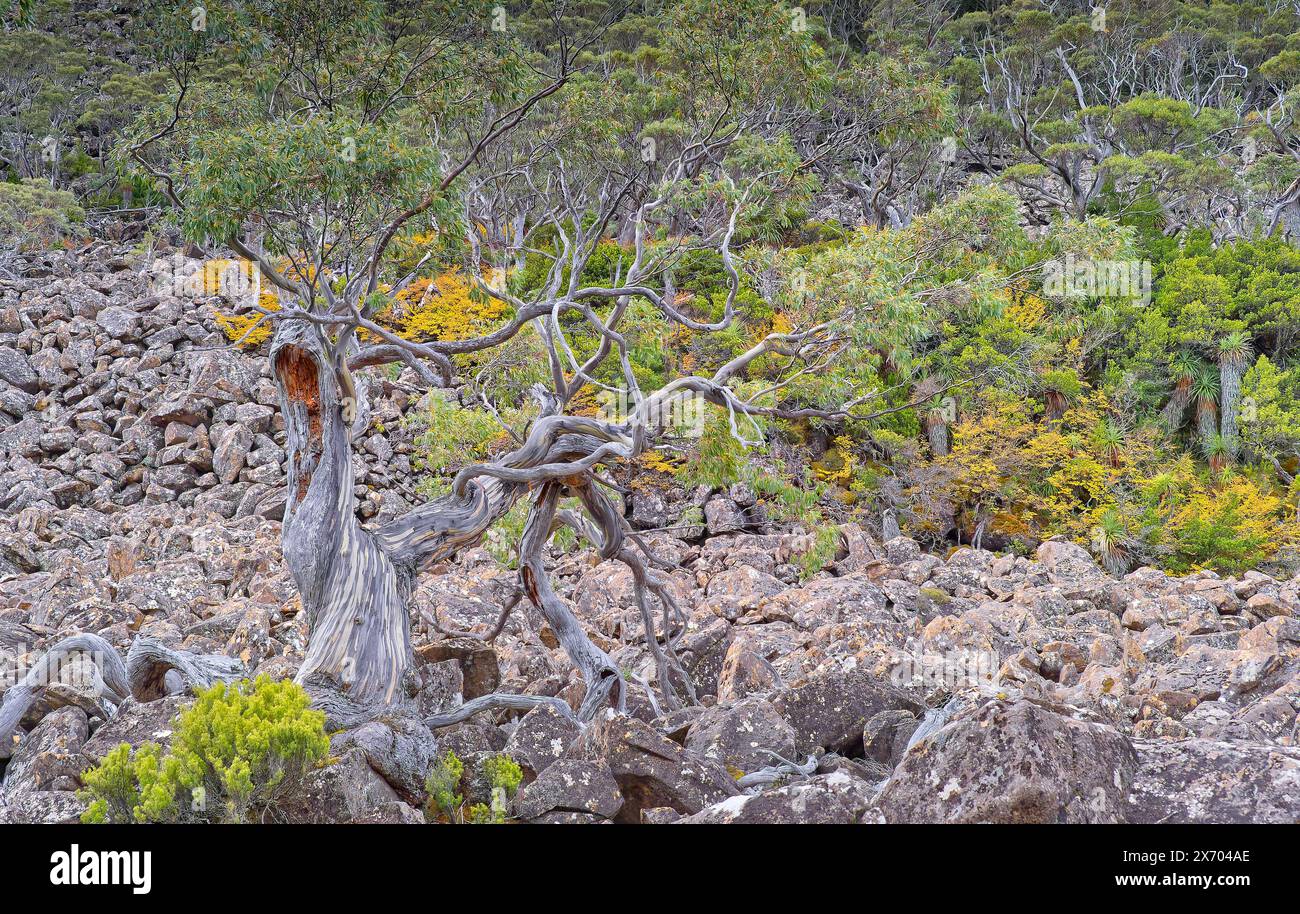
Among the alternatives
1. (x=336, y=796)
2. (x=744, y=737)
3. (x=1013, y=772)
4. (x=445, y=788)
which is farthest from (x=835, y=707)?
(x=336, y=796)

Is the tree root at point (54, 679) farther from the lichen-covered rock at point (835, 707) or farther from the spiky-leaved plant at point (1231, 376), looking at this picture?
the spiky-leaved plant at point (1231, 376)

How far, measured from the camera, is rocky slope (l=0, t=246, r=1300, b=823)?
15.1ft

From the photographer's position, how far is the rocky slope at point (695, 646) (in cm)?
461

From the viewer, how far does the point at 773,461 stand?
68.5ft

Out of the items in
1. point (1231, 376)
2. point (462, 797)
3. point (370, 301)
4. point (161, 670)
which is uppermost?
point (1231, 376)

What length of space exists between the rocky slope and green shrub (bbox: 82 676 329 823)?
0.29 m

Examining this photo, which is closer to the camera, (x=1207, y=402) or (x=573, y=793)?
(x=573, y=793)

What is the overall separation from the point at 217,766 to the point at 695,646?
5.84 m

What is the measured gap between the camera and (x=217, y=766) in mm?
4902

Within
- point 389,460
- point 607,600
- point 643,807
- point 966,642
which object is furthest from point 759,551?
point 643,807

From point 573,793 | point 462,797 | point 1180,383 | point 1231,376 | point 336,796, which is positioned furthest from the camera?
point 1180,383

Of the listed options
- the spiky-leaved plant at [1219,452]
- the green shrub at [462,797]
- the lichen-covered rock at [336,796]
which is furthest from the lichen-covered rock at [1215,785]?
the spiky-leaved plant at [1219,452]

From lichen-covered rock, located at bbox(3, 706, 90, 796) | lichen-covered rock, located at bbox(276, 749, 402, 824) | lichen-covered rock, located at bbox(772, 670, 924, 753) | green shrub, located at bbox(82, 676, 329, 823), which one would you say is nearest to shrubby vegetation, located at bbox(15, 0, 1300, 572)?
lichen-covered rock, located at bbox(772, 670, 924, 753)

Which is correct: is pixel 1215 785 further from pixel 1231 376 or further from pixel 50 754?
pixel 1231 376
